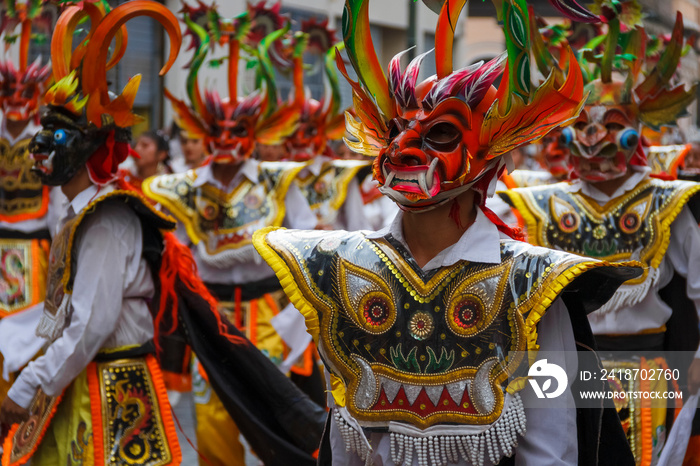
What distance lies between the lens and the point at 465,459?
2.82 m

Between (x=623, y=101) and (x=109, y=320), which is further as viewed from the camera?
(x=623, y=101)

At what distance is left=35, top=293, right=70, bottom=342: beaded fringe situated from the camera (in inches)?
159

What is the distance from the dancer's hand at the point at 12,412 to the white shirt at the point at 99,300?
3 cm

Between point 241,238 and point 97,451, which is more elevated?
point 241,238

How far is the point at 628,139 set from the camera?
4988mm

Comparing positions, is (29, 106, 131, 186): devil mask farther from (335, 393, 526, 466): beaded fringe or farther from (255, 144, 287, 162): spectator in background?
(255, 144, 287, 162): spectator in background

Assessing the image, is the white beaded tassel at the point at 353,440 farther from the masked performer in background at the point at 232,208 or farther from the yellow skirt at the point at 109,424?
the masked performer in background at the point at 232,208

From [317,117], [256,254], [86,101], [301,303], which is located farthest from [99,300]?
[317,117]

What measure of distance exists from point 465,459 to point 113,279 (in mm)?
1765

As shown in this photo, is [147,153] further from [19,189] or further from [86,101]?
[86,101]

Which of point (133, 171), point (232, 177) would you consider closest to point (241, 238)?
point (232, 177)

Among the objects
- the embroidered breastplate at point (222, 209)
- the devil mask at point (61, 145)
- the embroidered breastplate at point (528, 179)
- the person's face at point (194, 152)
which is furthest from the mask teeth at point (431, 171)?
A: the person's face at point (194, 152)

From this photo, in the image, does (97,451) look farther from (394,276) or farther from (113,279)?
(394,276)

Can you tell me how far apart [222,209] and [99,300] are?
2.52m
